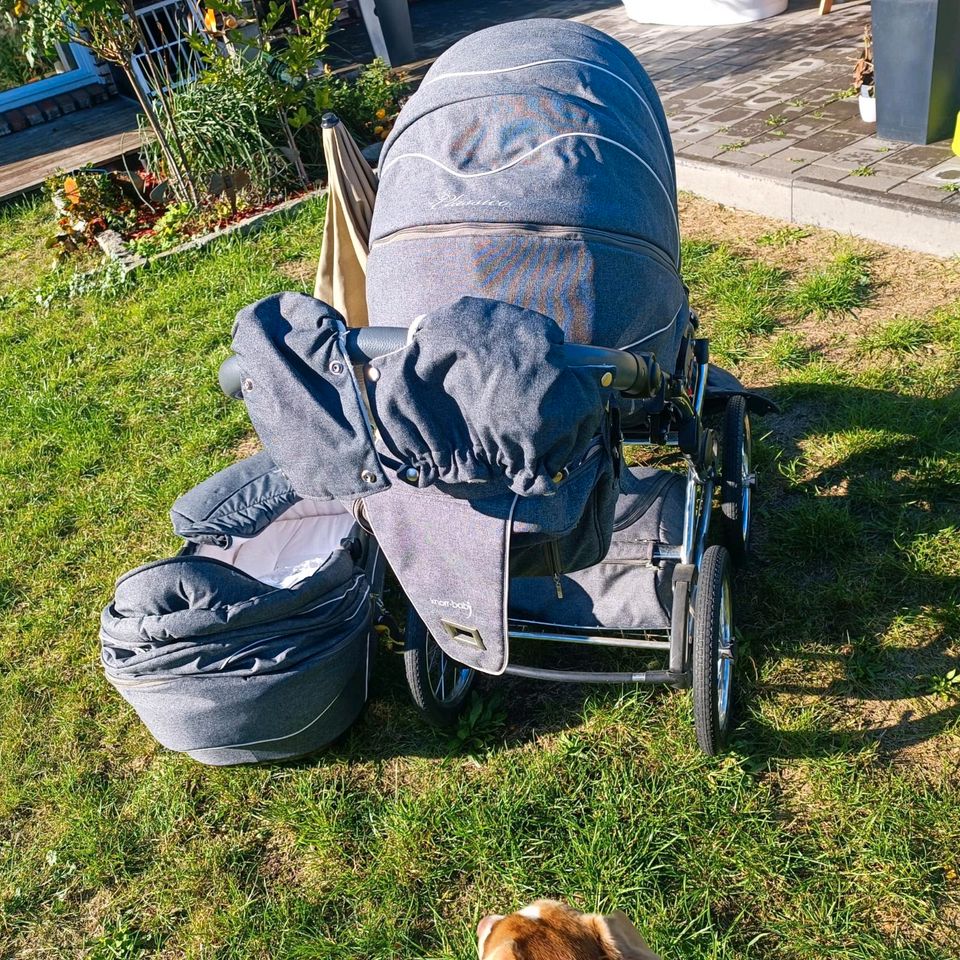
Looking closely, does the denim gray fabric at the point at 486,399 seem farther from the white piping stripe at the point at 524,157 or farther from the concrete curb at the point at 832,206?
the concrete curb at the point at 832,206

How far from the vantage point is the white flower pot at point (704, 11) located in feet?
28.3

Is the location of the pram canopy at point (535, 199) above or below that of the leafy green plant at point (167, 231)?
above

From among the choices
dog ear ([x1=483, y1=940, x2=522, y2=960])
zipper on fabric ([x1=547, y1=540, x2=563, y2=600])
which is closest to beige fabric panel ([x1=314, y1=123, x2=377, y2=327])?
zipper on fabric ([x1=547, y1=540, x2=563, y2=600])

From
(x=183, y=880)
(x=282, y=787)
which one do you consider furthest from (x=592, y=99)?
(x=183, y=880)

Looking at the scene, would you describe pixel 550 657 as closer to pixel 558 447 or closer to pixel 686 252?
pixel 558 447

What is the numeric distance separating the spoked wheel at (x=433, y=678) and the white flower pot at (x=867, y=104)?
458 cm

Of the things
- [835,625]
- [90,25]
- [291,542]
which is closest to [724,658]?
[835,625]

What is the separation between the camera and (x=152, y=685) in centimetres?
265

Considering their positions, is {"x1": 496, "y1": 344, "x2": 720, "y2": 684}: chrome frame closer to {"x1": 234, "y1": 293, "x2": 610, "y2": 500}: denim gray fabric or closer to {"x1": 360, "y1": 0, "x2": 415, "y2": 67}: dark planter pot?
{"x1": 234, "y1": 293, "x2": 610, "y2": 500}: denim gray fabric

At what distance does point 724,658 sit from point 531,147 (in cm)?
156

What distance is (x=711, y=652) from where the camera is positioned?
94.7 inches

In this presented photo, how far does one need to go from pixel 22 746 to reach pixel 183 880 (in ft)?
3.13

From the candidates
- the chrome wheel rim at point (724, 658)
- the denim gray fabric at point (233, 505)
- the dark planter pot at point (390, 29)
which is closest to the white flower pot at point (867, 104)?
the chrome wheel rim at point (724, 658)

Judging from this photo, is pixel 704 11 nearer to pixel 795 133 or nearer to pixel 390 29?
pixel 390 29
